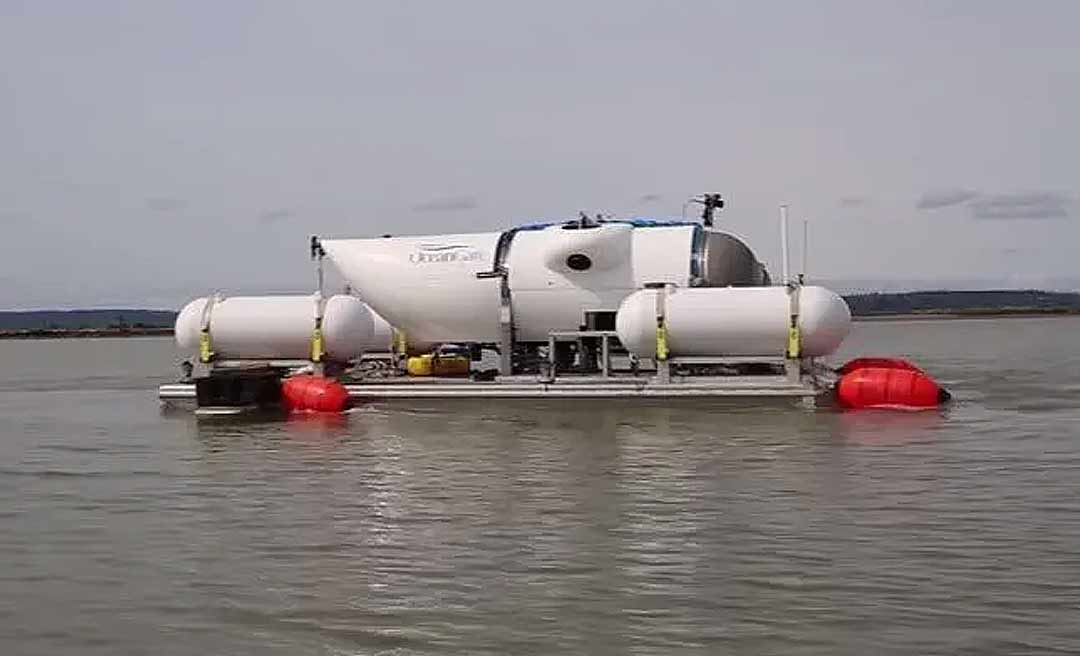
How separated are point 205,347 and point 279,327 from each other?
151 cm

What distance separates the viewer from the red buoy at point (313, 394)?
23.0 m

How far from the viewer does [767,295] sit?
2097cm

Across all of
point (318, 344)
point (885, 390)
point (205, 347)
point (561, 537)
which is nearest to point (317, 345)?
point (318, 344)

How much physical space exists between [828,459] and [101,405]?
18.5 m

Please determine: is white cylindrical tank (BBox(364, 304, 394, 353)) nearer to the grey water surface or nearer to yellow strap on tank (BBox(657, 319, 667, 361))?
the grey water surface

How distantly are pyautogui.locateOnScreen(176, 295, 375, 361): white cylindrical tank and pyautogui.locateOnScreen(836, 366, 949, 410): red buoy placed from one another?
8445 millimetres

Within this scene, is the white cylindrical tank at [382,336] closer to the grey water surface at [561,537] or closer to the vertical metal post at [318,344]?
the vertical metal post at [318,344]

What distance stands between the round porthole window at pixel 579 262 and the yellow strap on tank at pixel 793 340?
372 centimetres

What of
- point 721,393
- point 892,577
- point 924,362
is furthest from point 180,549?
point 924,362

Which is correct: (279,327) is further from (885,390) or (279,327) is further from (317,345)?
(885,390)

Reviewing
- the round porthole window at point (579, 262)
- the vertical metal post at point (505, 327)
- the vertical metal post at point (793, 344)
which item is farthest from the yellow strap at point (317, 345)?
the vertical metal post at point (793, 344)

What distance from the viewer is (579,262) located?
893 inches

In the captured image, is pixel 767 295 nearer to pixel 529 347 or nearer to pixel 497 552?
pixel 529 347

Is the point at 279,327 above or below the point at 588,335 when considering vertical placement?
above
